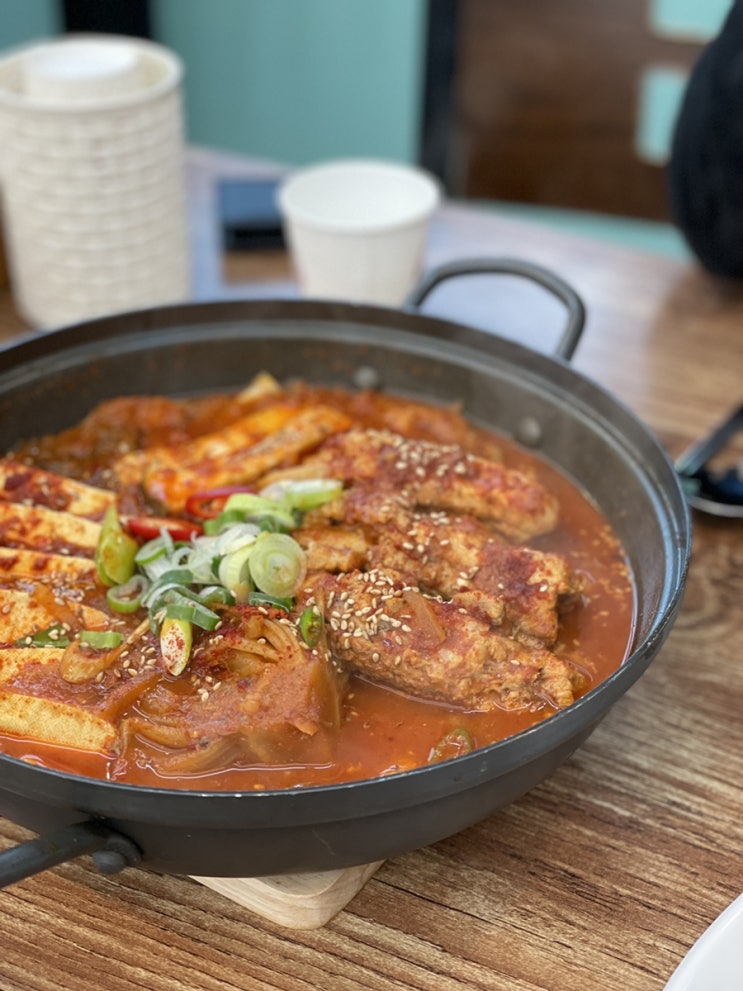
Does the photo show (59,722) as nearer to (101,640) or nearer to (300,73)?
(101,640)

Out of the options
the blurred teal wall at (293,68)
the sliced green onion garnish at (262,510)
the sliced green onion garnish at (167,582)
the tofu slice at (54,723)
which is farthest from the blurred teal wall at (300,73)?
the tofu slice at (54,723)

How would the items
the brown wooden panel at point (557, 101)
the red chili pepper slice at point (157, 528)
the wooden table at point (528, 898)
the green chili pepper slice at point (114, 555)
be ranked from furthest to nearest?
the brown wooden panel at point (557, 101)
the red chili pepper slice at point (157, 528)
the green chili pepper slice at point (114, 555)
the wooden table at point (528, 898)

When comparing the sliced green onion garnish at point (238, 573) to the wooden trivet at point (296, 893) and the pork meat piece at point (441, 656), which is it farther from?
the wooden trivet at point (296, 893)

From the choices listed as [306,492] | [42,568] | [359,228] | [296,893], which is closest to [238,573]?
[306,492]

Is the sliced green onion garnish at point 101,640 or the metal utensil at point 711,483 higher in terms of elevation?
the sliced green onion garnish at point 101,640

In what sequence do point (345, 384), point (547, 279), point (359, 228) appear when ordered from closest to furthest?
1. point (547, 279)
2. point (345, 384)
3. point (359, 228)

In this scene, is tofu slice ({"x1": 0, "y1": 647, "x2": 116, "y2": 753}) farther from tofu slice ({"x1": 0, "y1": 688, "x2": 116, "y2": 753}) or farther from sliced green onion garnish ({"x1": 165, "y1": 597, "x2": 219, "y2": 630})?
sliced green onion garnish ({"x1": 165, "y1": 597, "x2": 219, "y2": 630})
